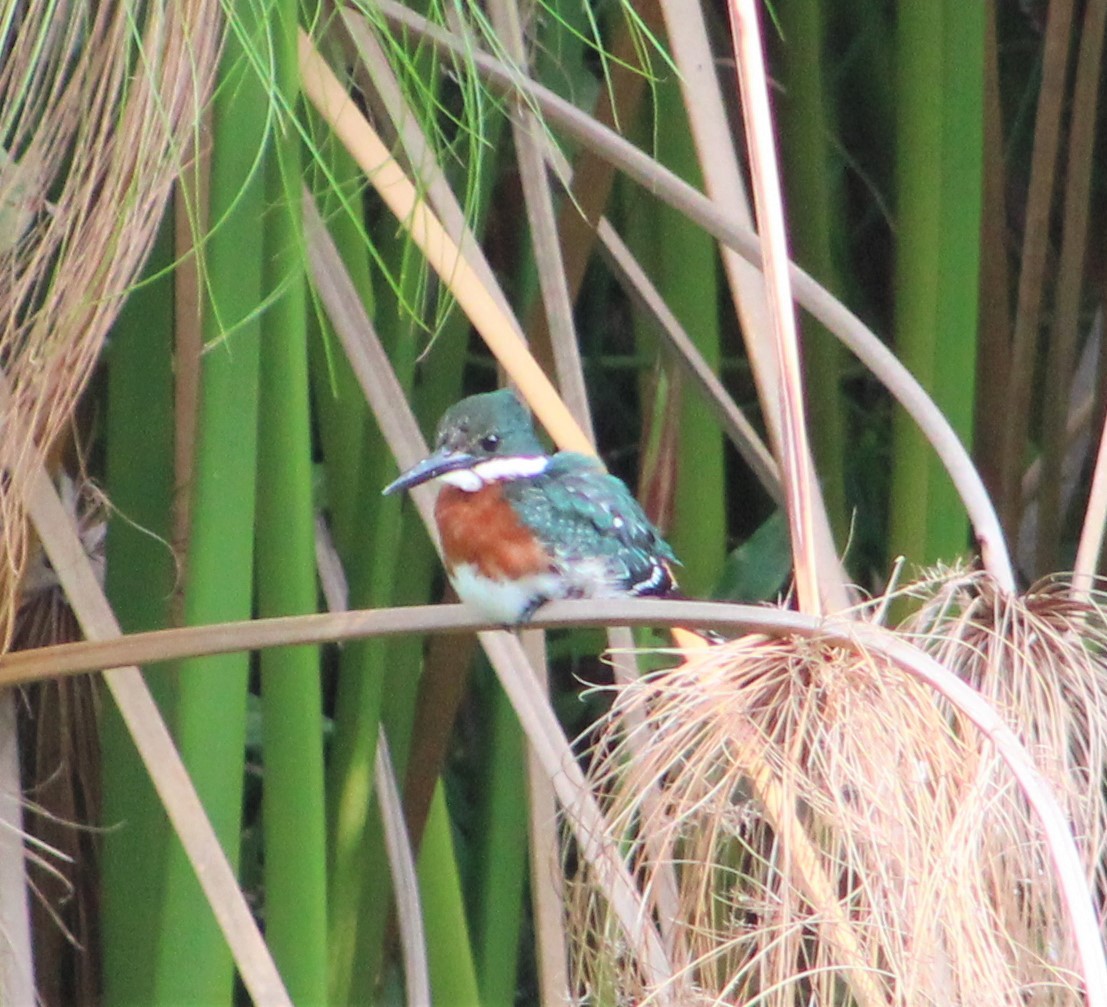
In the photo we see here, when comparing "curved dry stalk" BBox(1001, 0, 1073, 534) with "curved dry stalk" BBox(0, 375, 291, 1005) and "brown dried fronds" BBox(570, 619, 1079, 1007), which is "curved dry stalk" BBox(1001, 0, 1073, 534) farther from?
"curved dry stalk" BBox(0, 375, 291, 1005)

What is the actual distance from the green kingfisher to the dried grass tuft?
48 cm

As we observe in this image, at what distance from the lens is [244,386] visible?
137 centimetres

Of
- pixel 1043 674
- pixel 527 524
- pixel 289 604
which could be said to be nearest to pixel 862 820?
pixel 1043 674

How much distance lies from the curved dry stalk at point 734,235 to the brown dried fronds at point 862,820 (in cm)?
24

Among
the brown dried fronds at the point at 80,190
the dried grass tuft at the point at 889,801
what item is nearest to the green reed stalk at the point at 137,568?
the brown dried fronds at the point at 80,190

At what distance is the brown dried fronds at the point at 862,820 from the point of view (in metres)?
1.14

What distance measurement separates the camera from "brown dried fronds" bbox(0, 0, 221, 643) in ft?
4.32

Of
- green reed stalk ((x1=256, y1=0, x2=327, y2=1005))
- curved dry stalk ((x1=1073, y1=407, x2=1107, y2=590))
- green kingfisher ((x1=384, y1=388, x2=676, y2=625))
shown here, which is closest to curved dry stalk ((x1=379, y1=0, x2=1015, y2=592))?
curved dry stalk ((x1=1073, y1=407, x2=1107, y2=590))

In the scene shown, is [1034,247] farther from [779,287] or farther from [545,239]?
[779,287]

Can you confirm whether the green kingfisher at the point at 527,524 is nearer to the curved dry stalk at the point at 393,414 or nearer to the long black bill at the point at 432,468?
the long black bill at the point at 432,468

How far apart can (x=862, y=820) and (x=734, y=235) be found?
57 cm

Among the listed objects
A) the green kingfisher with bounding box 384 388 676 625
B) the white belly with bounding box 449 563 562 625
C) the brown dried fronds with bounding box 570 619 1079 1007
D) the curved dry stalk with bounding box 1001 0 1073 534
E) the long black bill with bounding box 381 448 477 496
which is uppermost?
the curved dry stalk with bounding box 1001 0 1073 534

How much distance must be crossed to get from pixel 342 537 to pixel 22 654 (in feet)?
1.54

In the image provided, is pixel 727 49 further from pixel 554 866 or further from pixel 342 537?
pixel 554 866
